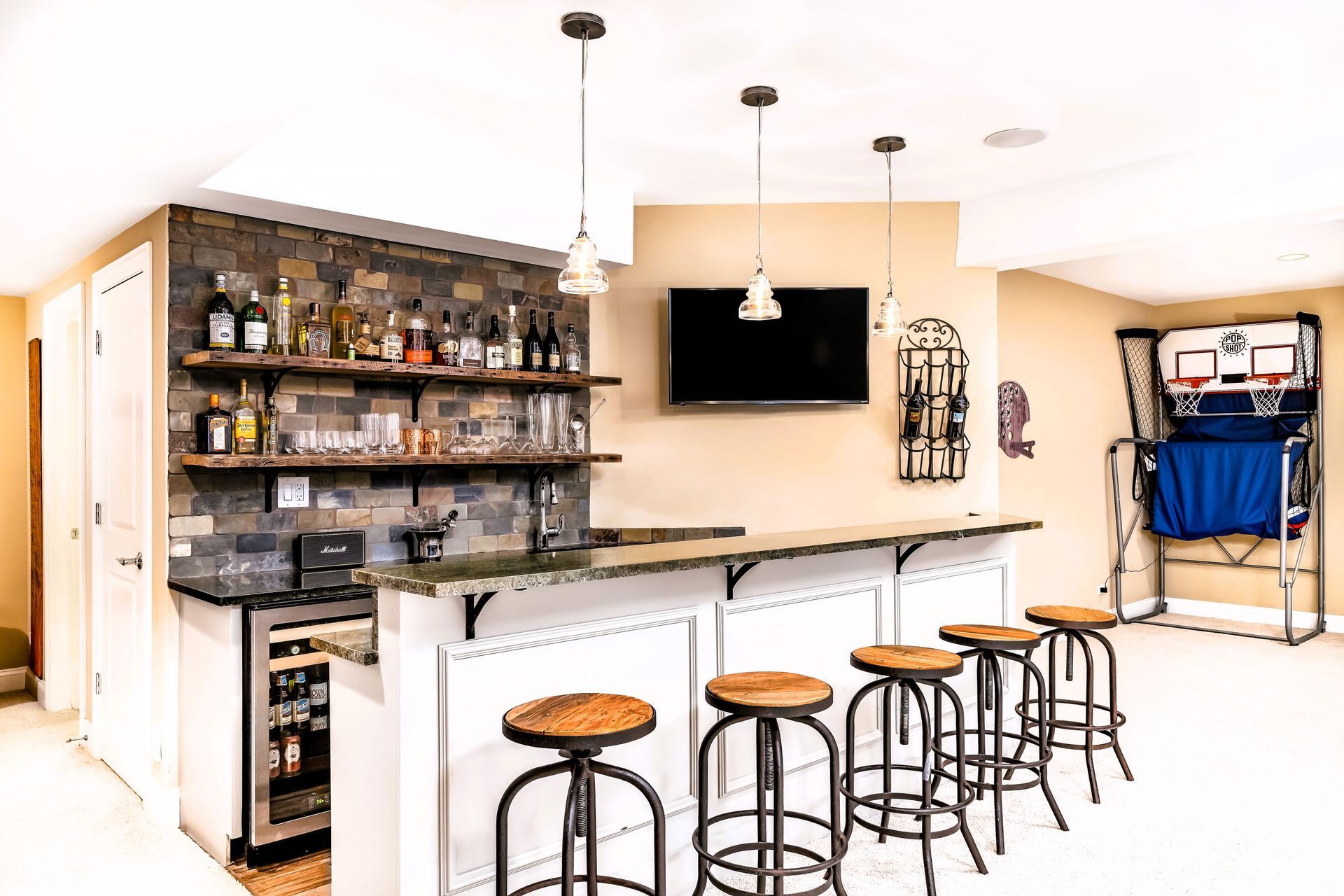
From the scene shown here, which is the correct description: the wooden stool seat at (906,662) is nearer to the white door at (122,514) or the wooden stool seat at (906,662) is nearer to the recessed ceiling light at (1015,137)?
the recessed ceiling light at (1015,137)

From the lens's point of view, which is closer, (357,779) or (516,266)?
(357,779)

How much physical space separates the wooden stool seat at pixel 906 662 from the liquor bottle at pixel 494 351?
208 centimetres

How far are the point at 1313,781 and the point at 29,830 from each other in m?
4.82

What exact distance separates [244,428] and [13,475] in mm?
2613

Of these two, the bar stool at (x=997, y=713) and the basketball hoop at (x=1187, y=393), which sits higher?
the basketball hoop at (x=1187, y=393)

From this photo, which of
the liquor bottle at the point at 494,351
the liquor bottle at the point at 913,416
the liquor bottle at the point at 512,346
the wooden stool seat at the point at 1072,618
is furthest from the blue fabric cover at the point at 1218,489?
the liquor bottle at the point at 494,351

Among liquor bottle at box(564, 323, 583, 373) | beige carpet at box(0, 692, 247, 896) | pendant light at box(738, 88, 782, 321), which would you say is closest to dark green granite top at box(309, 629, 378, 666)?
beige carpet at box(0, 692, 247, 896)

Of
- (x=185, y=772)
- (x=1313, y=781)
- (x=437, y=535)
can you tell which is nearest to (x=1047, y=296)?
(x=1313, y=781)

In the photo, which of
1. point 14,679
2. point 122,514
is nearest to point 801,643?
point 122,514

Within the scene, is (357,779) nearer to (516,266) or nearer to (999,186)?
(516,266)

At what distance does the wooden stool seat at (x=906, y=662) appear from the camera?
2678 mm

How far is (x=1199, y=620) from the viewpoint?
6.77m

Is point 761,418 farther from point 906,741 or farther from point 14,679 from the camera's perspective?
point 14,679

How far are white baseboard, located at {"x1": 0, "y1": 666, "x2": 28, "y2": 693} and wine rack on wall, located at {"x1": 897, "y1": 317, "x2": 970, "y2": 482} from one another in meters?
4.97
